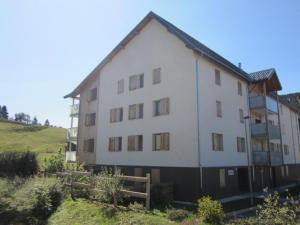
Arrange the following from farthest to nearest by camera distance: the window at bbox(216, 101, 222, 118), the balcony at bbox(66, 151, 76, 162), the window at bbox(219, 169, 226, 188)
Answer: the balcony at bbox(66, 151, 76, 162) < the window at bbox(216, 101, 222, 118) < the window at bbox(219, 169, 226, 188)

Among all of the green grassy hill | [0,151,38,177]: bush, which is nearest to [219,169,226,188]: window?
[0,151,38,177]: bush

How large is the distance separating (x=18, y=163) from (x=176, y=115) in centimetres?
1368

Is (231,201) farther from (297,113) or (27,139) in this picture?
(27,139)

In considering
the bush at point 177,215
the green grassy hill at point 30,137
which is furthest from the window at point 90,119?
the green grassy hill at point 30,137

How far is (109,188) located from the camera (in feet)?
46.3

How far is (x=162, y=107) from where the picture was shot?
73.0 feet

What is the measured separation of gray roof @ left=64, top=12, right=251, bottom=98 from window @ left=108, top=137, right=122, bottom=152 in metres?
8.93

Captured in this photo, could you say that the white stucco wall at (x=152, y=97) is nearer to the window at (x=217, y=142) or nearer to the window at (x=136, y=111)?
the window at (x=136, y=111)

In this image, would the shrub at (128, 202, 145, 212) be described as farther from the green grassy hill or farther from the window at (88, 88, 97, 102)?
the green grassy hill

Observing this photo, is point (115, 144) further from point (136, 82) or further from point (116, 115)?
point (136, 82)

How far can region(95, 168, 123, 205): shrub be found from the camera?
1388 cm

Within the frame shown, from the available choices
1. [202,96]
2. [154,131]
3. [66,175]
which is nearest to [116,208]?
[66,175]

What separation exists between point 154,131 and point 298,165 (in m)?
29.8

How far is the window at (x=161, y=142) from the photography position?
69.6ft
